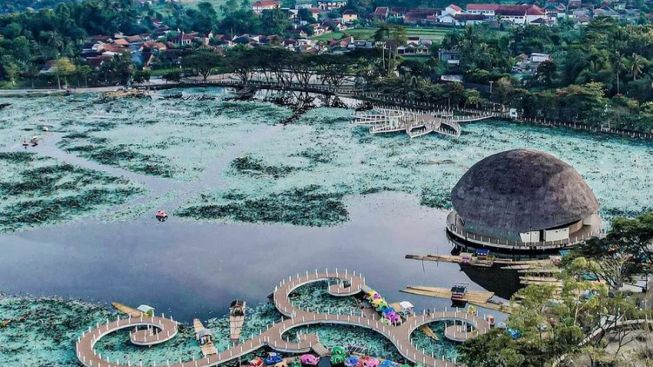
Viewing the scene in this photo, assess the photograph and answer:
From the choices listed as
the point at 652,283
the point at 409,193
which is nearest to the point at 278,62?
the point at 409,193

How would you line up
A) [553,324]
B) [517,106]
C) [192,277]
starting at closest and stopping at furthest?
1. [553,324]
2. [192,277]
3. [517,106]

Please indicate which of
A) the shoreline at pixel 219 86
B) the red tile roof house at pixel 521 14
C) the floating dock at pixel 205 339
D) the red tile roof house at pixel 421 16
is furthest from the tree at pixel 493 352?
the red tile roof house at pixel 421 16

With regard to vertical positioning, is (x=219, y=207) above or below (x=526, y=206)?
below

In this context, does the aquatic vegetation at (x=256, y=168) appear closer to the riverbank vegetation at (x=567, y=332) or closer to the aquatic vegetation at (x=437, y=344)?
the aquatic vegetation at (x=437, y=344)

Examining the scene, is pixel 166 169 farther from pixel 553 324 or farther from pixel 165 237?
pixel 553 324

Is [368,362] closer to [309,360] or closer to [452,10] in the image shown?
[309,360]

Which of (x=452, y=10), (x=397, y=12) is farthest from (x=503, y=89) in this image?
(x=397, y=12)
